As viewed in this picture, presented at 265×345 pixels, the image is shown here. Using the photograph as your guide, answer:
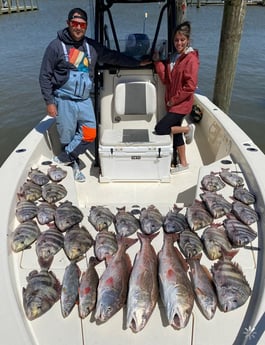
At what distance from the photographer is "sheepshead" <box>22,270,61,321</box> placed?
1945 mm

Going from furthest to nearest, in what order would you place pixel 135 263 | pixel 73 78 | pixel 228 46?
pixel 228 46, pixel 73 78, pixel 135 263

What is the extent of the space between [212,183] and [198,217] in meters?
0.49

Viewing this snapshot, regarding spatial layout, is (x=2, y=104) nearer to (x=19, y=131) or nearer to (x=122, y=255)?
(x=19, y=131)

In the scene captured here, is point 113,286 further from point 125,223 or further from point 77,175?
point 77,175

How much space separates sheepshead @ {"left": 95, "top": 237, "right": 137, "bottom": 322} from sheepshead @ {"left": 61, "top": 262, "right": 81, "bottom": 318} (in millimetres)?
155

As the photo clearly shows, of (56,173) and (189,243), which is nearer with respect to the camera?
(189,243)

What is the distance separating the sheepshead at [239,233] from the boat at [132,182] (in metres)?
0.05

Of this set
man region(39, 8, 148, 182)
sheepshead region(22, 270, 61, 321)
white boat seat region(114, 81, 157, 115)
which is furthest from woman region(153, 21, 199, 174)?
sheepshead region(22, 270, 61, 321)

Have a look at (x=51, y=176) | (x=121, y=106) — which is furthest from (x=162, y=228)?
(x=121, y=106)

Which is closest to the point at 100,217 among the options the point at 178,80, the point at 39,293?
the point at 39,293

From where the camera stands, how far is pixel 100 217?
8.76 ft

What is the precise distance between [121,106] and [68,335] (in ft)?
8.74

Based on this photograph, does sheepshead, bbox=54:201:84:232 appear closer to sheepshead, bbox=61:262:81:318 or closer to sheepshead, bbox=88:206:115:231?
sheepshead, bbox=88:206:115:231

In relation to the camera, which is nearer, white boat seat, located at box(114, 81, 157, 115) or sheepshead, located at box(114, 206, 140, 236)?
sheepshead, located at box(114, 206, 140, 236)
